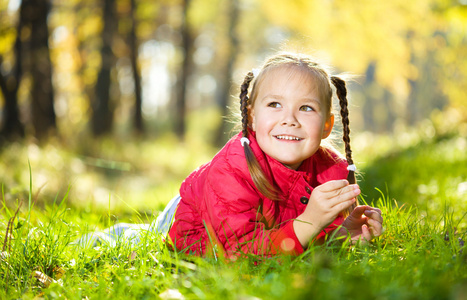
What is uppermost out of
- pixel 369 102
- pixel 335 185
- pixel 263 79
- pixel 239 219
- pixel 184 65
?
pixel 184 65

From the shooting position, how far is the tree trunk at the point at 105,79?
42.0 ft

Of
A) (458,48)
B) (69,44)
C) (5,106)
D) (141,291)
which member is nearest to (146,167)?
(5,106)

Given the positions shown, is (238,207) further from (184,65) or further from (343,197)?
(184,65)

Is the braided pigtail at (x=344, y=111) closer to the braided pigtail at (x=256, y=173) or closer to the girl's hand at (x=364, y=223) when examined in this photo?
the girl's hand at (x=364, y=223)

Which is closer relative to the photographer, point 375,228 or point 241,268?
point 241,268

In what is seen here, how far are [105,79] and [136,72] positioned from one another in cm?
219

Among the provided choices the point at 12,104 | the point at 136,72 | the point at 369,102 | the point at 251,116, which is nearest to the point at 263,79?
the point at 251,116

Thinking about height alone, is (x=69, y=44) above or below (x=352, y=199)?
above

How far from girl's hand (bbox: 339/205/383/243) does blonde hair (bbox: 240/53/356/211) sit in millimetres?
310

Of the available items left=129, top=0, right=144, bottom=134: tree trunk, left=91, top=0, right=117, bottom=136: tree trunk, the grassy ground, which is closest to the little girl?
the grassy ground

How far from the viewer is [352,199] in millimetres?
2229

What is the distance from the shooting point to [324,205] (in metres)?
2.16

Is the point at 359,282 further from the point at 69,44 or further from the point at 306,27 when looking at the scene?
the point at 69,44

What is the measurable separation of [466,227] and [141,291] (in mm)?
2038
